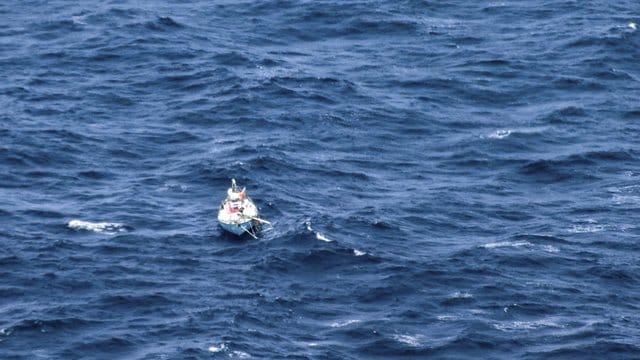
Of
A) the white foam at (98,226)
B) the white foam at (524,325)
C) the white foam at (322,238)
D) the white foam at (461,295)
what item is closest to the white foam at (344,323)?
the white foam at (461,295)

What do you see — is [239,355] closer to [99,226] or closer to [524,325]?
[524,325]

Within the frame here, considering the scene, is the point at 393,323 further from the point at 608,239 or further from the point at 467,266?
the point at 608,239

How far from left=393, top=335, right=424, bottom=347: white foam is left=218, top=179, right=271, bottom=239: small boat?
2798 cm

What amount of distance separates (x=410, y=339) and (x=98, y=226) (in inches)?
1742

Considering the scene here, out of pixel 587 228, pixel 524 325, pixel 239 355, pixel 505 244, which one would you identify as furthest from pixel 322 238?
pixel 587 228

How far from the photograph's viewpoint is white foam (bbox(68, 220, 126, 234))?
591ft

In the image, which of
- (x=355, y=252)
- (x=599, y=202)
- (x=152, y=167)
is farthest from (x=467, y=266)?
(x=152, y=167)

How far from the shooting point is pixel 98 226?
593ft

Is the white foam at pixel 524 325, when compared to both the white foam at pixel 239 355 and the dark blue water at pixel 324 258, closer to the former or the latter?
the dark blue water at pixel 324 258

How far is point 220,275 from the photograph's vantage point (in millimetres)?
169500

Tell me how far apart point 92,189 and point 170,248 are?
20298mm

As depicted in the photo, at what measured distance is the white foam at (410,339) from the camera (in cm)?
15562

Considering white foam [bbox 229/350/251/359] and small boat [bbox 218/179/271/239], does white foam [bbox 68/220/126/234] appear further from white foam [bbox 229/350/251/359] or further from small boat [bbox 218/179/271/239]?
white foam [bbox 229/350/251/359]

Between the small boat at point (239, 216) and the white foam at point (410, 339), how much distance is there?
28.0 metres
